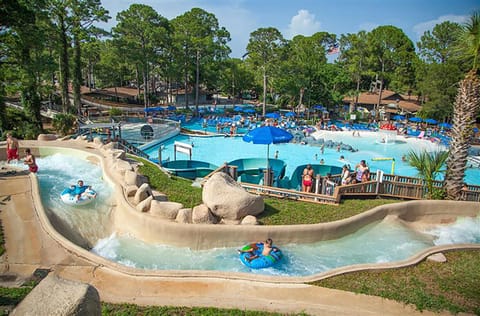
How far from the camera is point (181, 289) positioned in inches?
264

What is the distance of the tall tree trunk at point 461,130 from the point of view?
11609mm

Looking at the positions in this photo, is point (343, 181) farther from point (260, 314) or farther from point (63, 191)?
point (63, 191)

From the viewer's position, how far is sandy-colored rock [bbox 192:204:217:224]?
961 centimetres

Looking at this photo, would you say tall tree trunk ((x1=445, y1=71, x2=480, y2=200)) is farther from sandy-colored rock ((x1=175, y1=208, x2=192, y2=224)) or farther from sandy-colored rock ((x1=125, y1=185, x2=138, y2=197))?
sandy-colored rock ((x1=125, y1=185, x2=138, y2=197))

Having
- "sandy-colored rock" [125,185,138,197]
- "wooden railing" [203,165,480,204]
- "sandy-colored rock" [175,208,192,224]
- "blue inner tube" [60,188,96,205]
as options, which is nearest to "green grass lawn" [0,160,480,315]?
"wooden railing" [203,165,480,204]

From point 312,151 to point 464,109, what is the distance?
55.7 ft

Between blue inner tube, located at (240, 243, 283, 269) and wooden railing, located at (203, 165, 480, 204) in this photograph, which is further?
wooden railing, located at (203, 165, 480, 204)

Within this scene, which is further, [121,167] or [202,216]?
[121,167]

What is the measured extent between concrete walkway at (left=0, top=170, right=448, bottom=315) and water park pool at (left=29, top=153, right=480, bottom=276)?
4.59ft

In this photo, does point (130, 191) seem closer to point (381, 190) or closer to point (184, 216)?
point (184, 216)

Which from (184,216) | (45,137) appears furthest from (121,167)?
(45,137)

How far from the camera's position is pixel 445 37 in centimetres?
4897

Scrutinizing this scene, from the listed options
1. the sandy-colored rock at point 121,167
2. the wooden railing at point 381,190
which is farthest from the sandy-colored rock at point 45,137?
the wooden railing at point 381,190

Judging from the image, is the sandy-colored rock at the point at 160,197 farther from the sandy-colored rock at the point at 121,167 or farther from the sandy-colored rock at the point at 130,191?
the sandy-colored rock at the point at 121,167
